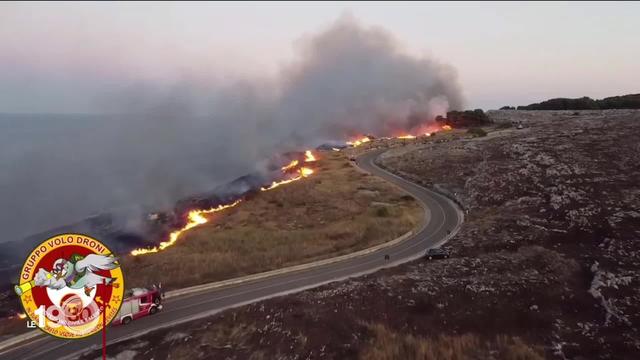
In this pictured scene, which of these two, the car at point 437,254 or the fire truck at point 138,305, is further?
the car at point 437,254

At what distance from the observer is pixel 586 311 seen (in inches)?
1556

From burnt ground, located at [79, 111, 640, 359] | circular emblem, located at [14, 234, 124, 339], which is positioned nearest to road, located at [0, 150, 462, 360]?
burnt ground, located at [79, 111, 640, 359]

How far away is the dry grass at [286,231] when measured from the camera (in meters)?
59.8

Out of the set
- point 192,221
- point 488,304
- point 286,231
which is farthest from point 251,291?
point 192,221

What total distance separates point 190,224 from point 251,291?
44808 mm

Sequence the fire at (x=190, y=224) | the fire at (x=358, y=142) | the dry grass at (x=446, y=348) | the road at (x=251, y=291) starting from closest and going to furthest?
the dry grass at (x=446, y=348)
the road at (x=251, y=291)
the fire at (x=190, y=224)
the fire at (x=358, y=142)

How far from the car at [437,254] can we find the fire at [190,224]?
1798 inches

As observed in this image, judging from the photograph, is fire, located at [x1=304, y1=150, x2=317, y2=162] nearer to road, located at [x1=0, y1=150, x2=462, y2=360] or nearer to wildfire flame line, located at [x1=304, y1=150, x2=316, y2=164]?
wildfire flame line, located at [x1=304, y1=150, x2=316, y2=164]

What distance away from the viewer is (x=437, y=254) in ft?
179

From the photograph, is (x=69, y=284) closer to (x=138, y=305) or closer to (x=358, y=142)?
(x=138, y=305)

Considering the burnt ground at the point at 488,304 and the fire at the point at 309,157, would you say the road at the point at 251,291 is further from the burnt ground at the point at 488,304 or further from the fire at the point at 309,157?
the fire at the point at 309,157

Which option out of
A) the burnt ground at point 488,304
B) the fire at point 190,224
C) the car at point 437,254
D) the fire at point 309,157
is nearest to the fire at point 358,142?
the fire at point 309,157

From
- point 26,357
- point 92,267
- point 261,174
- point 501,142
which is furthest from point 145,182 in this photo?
point 92,267

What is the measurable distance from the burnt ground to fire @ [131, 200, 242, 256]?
37.9 metres
